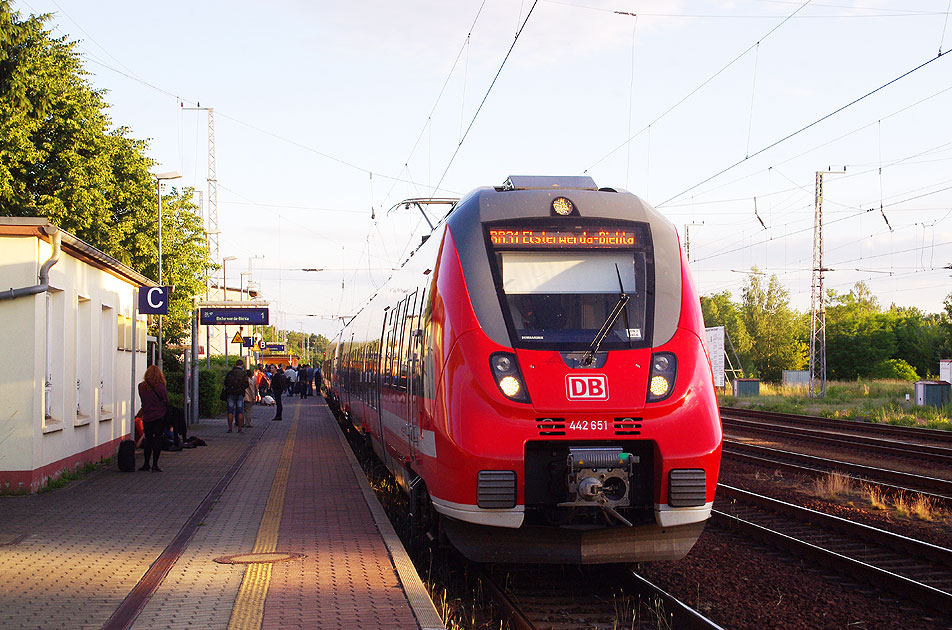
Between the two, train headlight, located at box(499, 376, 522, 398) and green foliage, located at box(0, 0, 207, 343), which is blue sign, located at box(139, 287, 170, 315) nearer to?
green foliage, located at box(0, 0, 207, 343)

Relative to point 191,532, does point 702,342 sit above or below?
above

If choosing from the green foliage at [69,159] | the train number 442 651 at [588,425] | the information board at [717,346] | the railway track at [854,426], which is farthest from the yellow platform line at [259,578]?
the information board at [717,346]

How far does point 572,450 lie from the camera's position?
704cm

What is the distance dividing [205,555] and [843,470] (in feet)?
35.8

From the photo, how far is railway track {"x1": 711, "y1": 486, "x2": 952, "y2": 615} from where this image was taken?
25.5 ft

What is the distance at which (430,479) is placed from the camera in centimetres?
773

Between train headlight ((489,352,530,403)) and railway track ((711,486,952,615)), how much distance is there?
3306mm

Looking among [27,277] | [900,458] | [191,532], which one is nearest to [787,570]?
[191,532]

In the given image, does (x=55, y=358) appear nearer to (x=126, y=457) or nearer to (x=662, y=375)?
(x=126, y=457)

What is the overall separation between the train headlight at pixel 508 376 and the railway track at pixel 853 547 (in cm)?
331

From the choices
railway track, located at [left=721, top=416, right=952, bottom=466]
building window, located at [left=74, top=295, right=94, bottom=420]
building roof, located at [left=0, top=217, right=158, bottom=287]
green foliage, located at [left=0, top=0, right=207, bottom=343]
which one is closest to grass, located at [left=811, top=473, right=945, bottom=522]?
railway track, located at [left=721, top=416, right=952, bottom=466]

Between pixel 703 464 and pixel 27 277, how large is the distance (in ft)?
30.2

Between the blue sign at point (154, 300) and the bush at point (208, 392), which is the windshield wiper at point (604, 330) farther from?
the bush at point (208, 392)

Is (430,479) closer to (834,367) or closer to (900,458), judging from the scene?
(900,458)
